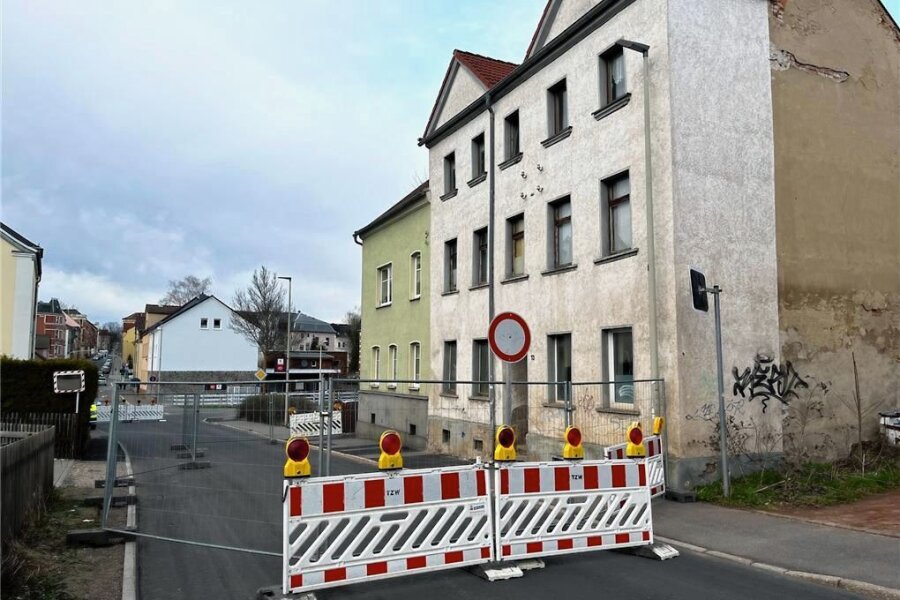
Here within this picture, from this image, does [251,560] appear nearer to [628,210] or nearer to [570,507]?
[570,507]

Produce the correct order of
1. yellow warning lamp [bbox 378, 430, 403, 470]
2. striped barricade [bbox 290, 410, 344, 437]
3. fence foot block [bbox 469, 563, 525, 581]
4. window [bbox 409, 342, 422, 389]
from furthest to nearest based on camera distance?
window [bbox 409, 342, 422, 389]
striped barricade [bbox 290, 410, 344, 437]
fence foot block [bbox 469, 563, 525, 581]
yellow warning lamp [bbox 378, 430, 403, 470]

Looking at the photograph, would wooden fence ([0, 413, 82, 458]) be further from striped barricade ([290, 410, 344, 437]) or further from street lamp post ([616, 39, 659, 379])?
street lamp post ([616, 39, 659, 379])

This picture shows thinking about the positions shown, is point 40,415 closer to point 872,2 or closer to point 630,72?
point 630,72

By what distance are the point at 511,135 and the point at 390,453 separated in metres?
12.7

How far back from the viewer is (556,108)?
1599 centimetres

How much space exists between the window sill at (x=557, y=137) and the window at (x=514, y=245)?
204 cm

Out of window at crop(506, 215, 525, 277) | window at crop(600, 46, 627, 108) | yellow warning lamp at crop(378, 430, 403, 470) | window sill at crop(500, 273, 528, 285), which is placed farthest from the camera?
window at crop(506, 215, 525, 277)

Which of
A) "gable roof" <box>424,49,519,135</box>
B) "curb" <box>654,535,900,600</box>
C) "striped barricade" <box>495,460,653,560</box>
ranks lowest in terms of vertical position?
"curb" <box>654,535,900,600</box>

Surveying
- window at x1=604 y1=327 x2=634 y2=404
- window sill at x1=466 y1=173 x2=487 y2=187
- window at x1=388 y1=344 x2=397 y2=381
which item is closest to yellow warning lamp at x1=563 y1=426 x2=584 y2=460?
window at x1=604 y1=327 x2=634 y2=404

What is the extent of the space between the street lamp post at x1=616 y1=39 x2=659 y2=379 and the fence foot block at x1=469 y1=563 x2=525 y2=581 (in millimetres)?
6114

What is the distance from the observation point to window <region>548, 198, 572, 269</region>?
15.3 meters

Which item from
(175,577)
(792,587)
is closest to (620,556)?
(792,587)

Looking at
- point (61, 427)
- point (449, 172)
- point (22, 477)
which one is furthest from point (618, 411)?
point (61, 427)

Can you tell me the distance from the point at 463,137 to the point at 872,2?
10211 mm
